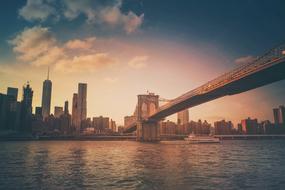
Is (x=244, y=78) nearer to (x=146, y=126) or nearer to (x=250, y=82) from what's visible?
(x=250, y=82)

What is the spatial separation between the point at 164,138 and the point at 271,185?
155 metres

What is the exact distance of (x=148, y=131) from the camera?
353ft

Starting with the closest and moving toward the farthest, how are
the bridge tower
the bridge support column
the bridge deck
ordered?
the bridge deck
the bridge tower
the bridge support column

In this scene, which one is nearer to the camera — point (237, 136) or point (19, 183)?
point (19, 183)

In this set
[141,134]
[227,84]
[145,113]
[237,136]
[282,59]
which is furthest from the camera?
[237,136]

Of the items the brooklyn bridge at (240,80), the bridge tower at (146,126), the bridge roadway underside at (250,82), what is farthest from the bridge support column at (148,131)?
the bridge roadway underside at (250,82)

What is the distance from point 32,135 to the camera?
15788cm

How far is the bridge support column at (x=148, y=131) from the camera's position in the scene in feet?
350

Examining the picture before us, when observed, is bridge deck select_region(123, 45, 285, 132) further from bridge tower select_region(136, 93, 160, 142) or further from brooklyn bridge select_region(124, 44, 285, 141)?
bridge tower select_region(136, 93, 160, 142)

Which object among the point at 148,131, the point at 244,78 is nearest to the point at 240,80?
the point at 244,78

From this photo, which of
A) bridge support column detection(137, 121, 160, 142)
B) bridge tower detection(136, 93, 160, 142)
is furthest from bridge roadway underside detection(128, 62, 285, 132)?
bridge support column detection(137, 121, 160, 142)

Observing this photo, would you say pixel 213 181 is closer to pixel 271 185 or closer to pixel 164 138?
pixel 271 185

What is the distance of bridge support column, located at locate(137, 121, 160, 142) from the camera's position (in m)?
107

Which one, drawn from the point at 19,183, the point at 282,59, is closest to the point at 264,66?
the point at 282,59
